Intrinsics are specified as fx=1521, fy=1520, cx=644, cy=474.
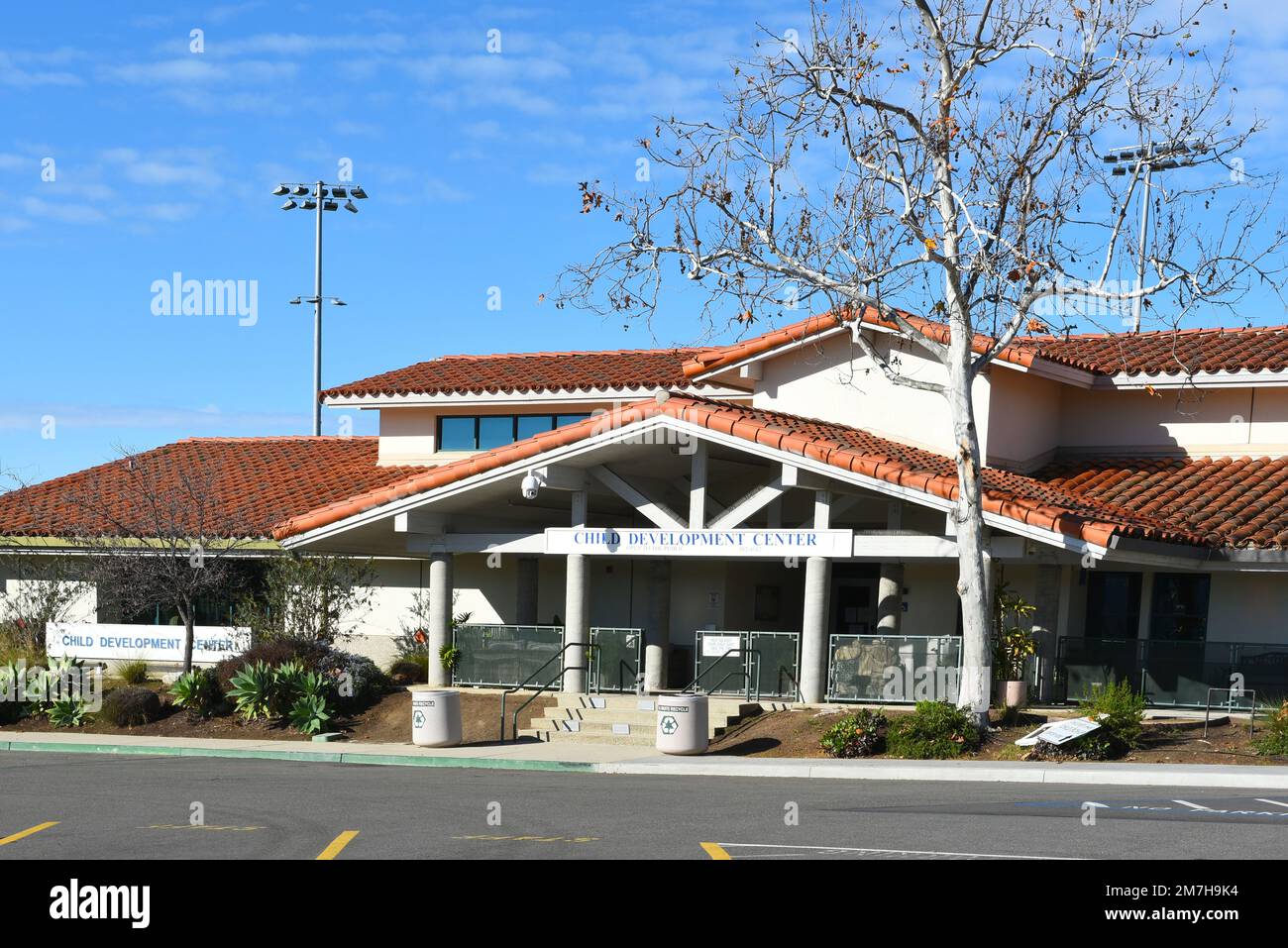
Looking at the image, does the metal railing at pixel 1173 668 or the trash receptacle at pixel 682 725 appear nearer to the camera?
the trash receptacle at pixel 682 725

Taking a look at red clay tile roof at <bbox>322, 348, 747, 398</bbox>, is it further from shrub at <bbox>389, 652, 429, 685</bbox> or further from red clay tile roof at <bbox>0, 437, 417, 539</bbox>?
shrub at <bbox>389, 652, 429, 685</bbox>

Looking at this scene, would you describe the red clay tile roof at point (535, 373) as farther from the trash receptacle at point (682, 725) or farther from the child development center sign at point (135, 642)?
the trash receptacle at point (682, 725)

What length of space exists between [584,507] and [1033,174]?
349 inches

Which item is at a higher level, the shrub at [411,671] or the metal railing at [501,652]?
the metal railing at [501,652]

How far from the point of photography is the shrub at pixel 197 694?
2372 cm

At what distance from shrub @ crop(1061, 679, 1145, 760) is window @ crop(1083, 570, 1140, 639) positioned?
14.4ft

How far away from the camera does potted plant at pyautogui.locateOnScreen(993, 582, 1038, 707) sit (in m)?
20.9

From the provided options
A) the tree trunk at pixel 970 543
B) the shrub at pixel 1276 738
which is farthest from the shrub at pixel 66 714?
the shrub at pixel 1276 738

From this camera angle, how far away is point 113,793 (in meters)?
15.9

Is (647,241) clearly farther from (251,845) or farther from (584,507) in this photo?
(251,845)

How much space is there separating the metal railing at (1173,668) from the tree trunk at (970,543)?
2.55 metres

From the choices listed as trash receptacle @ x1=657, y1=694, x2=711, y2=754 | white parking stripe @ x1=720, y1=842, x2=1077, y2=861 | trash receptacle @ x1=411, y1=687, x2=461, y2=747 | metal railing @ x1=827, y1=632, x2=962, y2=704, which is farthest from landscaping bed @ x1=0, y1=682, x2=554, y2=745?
white parking stripe @ x1=720, y1=842, x2=1077, y2=861

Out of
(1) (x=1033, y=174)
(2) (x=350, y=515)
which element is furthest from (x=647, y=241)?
(2) (x=350, y=515)

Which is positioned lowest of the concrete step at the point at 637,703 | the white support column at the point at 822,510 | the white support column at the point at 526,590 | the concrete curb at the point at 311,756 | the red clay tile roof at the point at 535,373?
the concrete curb at the point at 311,756
